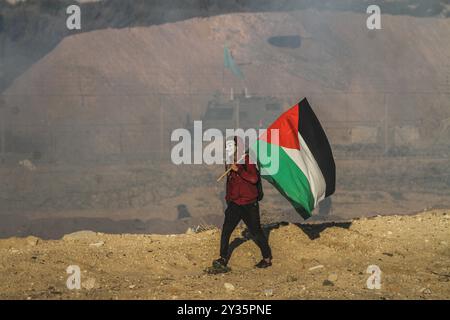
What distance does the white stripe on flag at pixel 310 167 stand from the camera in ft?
28.3

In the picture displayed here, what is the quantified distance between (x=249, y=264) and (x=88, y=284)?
6.79 feet

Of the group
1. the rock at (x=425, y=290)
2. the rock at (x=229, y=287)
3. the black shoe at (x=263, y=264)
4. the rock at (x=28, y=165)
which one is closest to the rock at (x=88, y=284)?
the rock at (x=229, y=287)

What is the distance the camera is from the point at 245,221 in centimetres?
823

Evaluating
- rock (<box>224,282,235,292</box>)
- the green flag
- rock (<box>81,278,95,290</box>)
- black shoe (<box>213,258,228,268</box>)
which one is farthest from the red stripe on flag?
the green flag

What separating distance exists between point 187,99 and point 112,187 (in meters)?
13.3

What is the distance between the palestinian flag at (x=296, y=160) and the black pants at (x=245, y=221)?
62cm

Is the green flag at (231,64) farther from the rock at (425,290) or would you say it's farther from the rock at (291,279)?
the rock at (425,290)

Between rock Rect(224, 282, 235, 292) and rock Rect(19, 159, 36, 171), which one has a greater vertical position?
rock Rect(19, 159, 36, 171)

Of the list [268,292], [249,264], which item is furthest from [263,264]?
[268,292]

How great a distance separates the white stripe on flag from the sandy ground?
2.78 ft

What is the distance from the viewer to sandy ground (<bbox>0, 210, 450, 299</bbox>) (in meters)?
7.18

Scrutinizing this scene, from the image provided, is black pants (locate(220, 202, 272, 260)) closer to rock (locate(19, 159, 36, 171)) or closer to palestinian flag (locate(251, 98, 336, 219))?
palestinian flag (locate(251, 98, 336, 219))

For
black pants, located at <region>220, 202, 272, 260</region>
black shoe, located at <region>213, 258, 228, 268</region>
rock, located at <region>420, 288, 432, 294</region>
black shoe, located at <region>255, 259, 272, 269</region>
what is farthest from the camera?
black shoe, located at <region>255, 259, 272, 269</region>

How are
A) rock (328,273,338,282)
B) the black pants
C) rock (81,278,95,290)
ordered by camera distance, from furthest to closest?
the black pants → rock (328,273,338,282) → rock (81,278,95,290)
